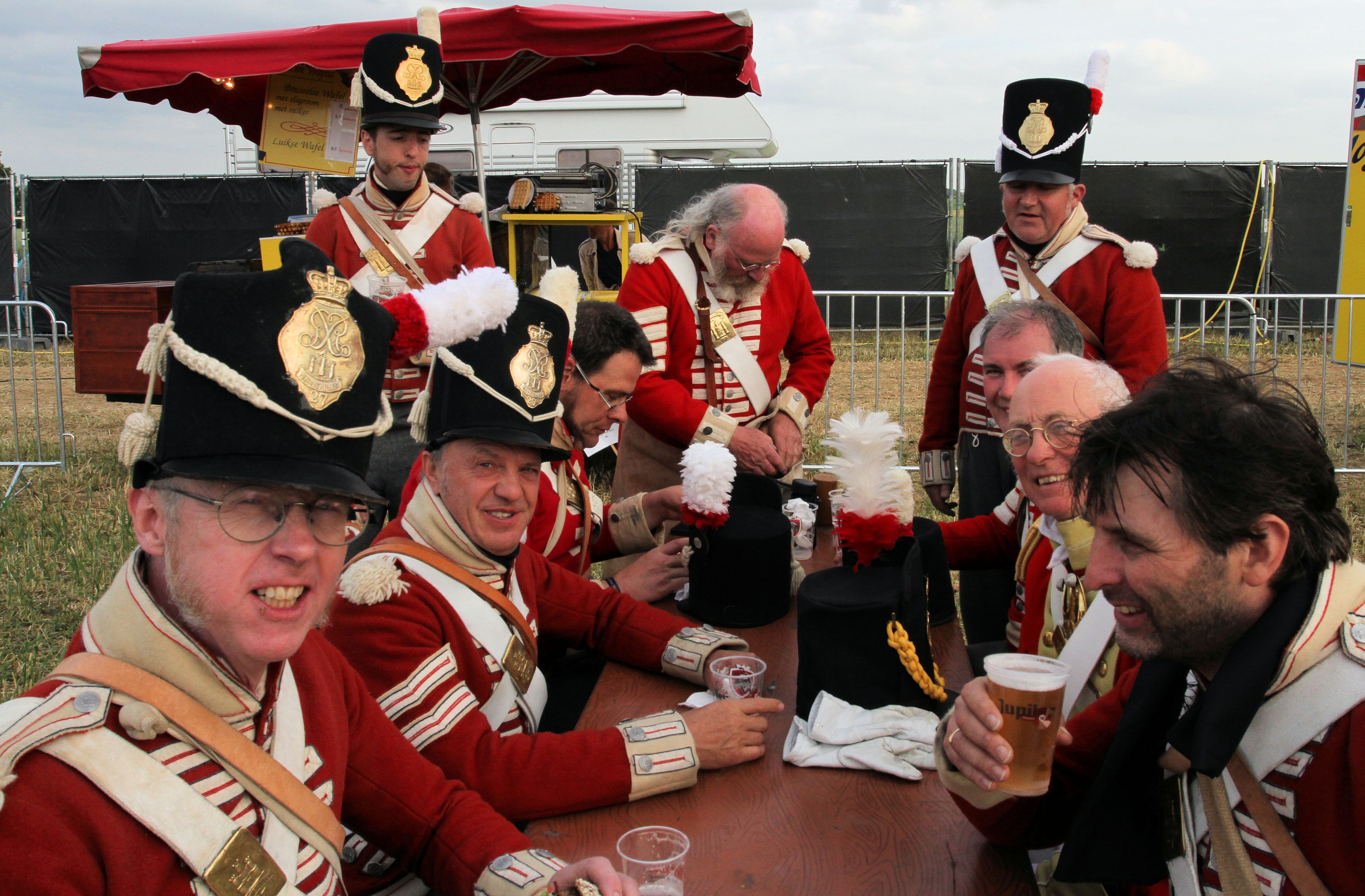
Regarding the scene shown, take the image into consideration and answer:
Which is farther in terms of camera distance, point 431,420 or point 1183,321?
point 1183,321

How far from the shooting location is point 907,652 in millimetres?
2064

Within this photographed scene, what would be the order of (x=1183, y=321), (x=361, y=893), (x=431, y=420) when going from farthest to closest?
(x=1183, y=321) → (x=431, y=420) → (x=361, y=893)

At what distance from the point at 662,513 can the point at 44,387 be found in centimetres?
1289

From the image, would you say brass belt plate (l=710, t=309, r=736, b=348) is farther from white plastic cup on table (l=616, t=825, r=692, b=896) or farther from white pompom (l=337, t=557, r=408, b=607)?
white plastic cup on table (l=616, t=825, r=692, b=896)

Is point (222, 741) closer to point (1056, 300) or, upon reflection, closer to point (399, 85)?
point (1056, 300)

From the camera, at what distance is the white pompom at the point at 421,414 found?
2.33m

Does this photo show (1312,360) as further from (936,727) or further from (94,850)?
(94,850)

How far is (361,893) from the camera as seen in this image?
1968 mm

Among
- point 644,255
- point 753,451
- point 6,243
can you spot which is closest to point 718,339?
point 644,255

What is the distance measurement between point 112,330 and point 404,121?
4.97 meters

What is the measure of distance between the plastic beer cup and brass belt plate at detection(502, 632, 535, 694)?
3.66 feet

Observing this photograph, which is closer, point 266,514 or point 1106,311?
point 266,514

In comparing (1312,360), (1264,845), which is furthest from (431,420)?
(1312,360)

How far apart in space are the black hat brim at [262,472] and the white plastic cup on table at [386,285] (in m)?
2.98
